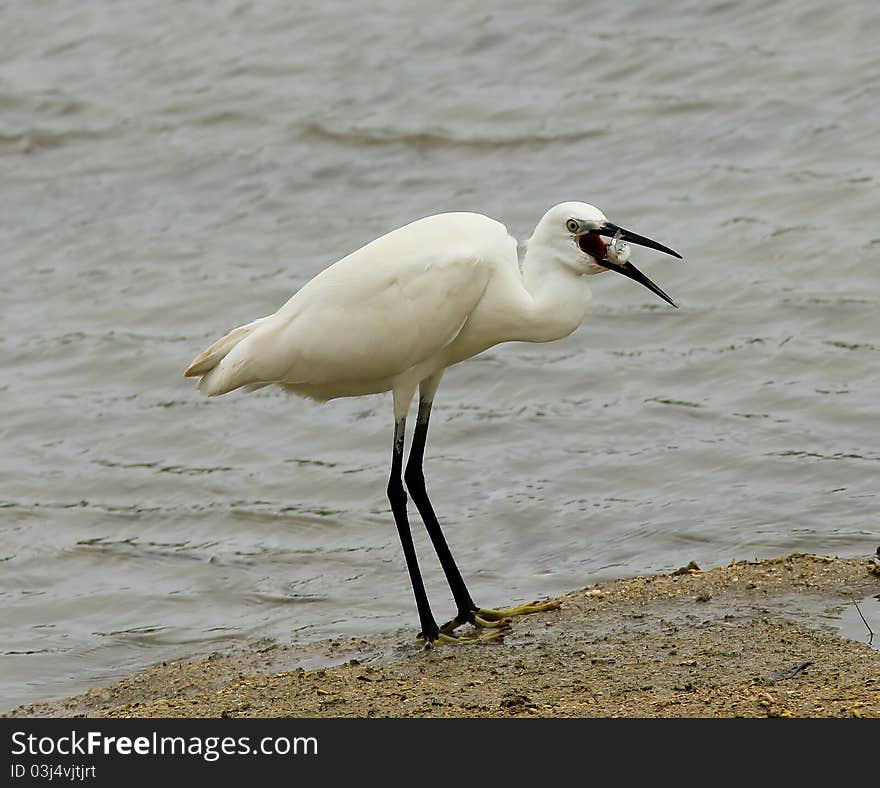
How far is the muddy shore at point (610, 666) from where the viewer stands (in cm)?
479

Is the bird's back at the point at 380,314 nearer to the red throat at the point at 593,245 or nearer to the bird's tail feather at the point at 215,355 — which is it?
the bird's tail feather at the point at 215,355

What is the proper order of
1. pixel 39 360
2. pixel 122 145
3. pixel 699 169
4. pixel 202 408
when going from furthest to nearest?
1. pixel 122 145
2. pixel 699 169
3. pixel 39 360
4. pixel 202 408

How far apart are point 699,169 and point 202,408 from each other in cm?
471

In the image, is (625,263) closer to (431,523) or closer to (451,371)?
(431,523)

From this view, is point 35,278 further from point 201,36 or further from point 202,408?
point 201,36

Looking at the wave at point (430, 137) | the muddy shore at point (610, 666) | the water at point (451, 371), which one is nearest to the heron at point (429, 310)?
the muddy shore at point (610, 666)

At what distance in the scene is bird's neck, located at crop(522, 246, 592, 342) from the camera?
230 inches

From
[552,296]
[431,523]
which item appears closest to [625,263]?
[552,296]

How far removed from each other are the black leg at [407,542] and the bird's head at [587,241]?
0.98 meters

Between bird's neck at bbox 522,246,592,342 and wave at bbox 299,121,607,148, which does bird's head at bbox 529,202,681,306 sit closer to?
bird's neck at bbox 522,246,592,342

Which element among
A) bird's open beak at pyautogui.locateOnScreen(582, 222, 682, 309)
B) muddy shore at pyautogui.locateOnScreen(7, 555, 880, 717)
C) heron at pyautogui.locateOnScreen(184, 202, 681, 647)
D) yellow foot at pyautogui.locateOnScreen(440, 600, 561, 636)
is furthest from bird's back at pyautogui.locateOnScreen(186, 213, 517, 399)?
muddy shore at pyautogui.locateOnScreen(7, 555, 880, 717)

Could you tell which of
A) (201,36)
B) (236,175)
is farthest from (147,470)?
(201,36)

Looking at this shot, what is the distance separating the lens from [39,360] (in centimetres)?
1026

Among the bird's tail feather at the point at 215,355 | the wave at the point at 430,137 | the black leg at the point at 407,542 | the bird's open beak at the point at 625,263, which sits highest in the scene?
the bird's open beak at the point at 625,263
